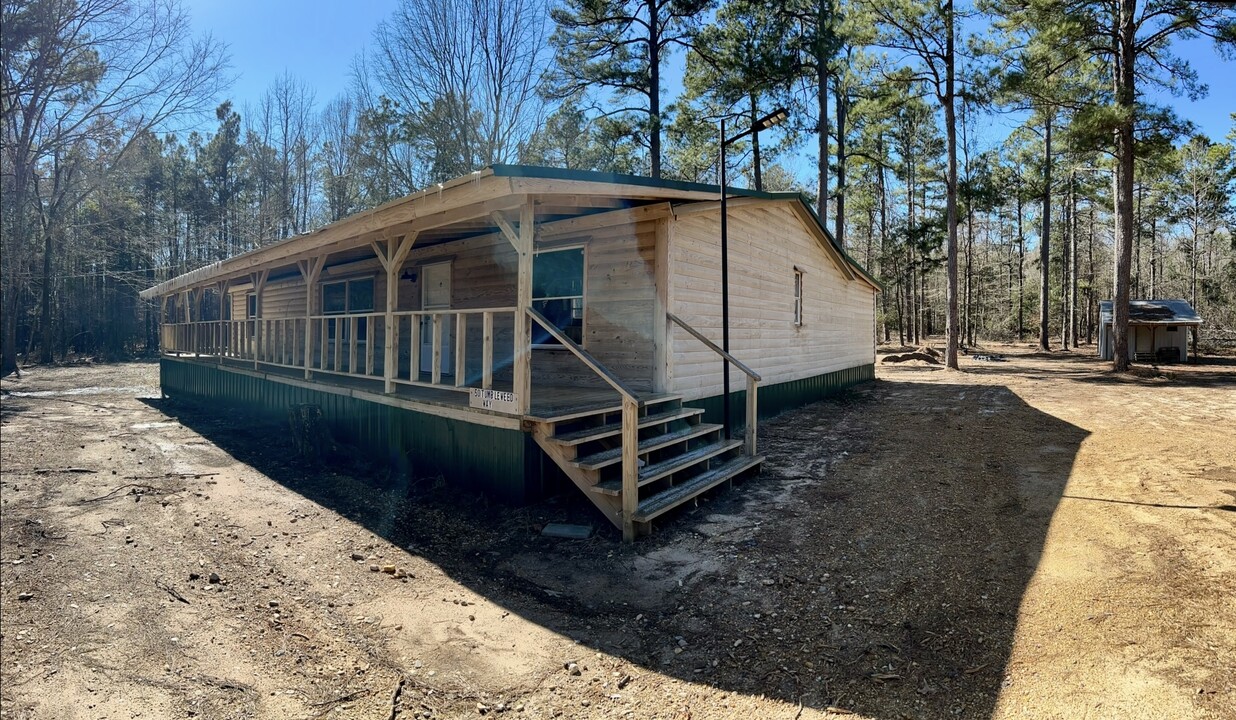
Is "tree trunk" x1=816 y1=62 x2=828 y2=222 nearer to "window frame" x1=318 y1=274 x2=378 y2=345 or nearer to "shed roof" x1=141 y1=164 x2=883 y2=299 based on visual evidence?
"shed roof" x1=141 y1=164 x2=883 y2=299

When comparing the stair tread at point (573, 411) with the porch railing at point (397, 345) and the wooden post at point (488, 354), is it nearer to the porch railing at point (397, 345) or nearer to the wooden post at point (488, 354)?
the wooden post at point (488, 354)

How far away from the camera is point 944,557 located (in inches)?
157

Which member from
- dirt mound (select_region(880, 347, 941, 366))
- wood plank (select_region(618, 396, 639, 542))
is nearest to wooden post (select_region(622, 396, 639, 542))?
wood plank (select_region(618, 396, 639, 542))

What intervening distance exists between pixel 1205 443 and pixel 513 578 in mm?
8206

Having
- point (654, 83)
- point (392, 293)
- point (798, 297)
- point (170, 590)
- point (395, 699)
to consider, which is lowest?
point (395, 699)

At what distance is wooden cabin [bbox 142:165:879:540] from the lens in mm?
4938

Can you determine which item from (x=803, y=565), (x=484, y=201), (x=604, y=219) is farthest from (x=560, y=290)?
(x=803, y=565)

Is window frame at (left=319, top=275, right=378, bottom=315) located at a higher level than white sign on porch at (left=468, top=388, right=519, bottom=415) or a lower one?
higher

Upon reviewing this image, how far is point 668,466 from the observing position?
5109 mm

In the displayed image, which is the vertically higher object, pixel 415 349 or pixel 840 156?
pixel 840 156

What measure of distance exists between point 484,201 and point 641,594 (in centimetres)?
350

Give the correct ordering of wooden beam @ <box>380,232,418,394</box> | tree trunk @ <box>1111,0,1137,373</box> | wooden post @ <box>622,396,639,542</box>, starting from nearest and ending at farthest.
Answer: wooden post @ <box>622,396,639,542</box>
wooden beam @ <box>380,232,418,394</box>
tree trunk @ <box>1111,0,1137,373</box>

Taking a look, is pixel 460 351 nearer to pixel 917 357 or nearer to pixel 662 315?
pixel 662 315

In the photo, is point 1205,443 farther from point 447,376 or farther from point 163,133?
point 163,133
